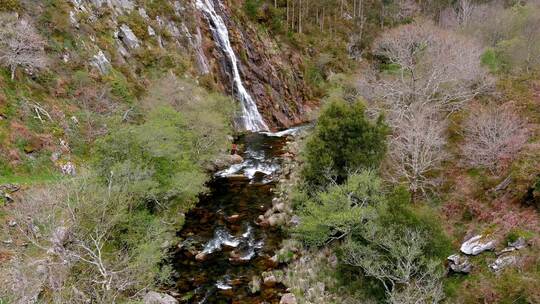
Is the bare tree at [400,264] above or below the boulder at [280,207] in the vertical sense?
above

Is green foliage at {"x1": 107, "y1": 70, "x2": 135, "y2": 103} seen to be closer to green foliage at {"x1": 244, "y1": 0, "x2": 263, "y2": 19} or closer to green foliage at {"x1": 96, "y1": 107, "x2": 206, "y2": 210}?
green foliage at {"x1": 96, "y1": 107, "x2": 206, "y2": 210}

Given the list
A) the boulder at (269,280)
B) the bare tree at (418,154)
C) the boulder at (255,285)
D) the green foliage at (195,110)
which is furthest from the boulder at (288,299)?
the green foliage at (195,110)

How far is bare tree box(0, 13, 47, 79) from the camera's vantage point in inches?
841

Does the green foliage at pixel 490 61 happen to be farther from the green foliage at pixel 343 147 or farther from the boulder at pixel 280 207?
the boulder at pixel 280 207

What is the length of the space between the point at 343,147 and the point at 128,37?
27.3 meters

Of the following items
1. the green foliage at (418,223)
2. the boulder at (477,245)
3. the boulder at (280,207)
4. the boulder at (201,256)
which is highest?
the green foliage at (418,223)

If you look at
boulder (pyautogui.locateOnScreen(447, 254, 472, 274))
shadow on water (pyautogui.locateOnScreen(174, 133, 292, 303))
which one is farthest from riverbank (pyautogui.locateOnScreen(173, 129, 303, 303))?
boulder (pyautogui.locateOnScreen(447, 254, 472, 274))

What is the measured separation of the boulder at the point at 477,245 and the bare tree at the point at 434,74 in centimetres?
1185

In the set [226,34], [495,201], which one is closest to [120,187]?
[495,201]

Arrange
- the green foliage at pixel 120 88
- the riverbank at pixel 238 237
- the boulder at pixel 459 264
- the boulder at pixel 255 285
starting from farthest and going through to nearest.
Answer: the green foliage at pixel 120 88 < the riverbank at pixel 238 237 < the boulder at pixel 255 285 < the boulder at pixel 459 264

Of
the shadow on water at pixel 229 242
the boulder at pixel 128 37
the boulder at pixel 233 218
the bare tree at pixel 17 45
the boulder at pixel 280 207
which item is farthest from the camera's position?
the boulder at pixel 128 37

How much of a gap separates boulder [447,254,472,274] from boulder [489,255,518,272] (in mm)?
849

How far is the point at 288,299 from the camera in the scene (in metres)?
14.8

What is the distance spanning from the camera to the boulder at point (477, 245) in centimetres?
1425
